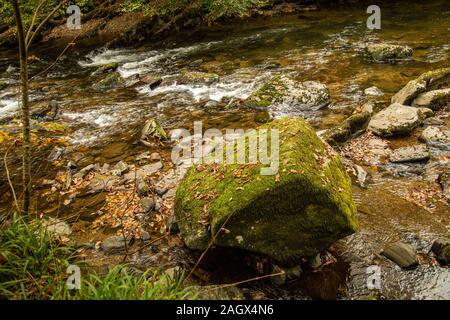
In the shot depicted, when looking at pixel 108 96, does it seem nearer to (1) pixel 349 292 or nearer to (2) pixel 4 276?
(2) pixel 4 276

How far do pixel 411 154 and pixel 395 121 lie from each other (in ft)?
4.35

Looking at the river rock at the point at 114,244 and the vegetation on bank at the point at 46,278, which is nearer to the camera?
the vegetation on bank at the point at 46,278

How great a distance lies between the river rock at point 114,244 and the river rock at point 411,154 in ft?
17.1

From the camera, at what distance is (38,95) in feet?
43.9

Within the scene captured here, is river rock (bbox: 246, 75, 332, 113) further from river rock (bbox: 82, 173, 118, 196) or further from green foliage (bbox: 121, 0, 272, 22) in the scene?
green foliage (bbox: 121, 0, 272, 22)

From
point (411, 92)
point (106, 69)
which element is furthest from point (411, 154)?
point (106, 69)

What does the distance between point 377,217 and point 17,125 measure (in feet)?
32.5

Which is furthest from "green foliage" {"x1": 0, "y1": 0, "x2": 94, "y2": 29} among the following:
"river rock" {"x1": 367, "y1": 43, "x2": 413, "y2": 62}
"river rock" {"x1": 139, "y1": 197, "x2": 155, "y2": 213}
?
"river rock" {"x1": 139, "y1": 197, "x2": 155, "y2": 213}

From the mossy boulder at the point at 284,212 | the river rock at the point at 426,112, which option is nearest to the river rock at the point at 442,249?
the mossy boulder at the point at 284,212

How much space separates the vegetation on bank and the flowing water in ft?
5.78

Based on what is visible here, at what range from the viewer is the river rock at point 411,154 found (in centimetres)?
712

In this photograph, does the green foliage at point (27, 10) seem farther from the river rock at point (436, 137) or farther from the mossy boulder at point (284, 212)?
the mossy boulder at point (284, 212)

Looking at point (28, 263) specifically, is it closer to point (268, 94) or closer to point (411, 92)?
point (268, 94)

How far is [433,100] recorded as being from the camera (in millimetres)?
9172
